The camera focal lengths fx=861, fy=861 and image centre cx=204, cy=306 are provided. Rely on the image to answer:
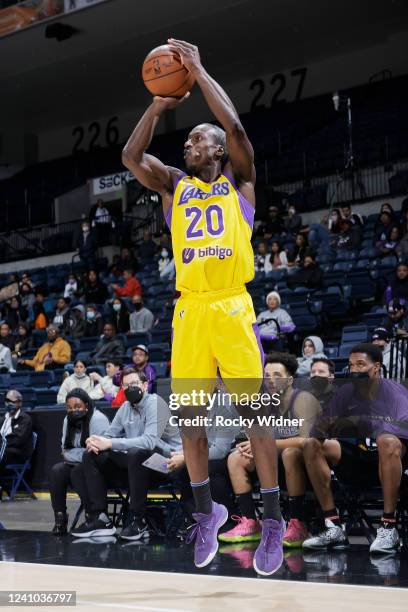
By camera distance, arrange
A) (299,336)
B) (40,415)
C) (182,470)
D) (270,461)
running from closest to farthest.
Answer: (270,461) < (182,470) < (40,415) < (299,336)

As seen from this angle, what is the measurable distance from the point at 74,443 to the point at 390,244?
22.5 feet

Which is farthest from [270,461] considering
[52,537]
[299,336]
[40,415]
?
[299,336]

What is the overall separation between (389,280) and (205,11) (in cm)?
950

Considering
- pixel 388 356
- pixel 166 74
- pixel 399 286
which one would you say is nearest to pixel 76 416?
pixel 388 356

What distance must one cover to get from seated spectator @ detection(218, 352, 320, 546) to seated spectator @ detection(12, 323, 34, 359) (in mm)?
9133

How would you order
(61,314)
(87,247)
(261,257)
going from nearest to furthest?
(261,257) < (61,314) < (87,247)

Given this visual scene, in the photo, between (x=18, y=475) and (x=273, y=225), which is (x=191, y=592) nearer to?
(x=18, y=475)

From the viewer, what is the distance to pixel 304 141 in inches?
746

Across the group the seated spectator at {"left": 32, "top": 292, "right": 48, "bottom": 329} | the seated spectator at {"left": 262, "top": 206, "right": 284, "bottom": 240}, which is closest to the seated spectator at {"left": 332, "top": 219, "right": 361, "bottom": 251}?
the seated spectator at {"left": 262, "top": 206, "right": 284, "bottom": 240}

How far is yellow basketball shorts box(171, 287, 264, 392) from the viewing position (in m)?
4.04

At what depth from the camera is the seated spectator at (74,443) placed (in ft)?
21.5

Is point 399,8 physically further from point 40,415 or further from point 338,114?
point 40,415

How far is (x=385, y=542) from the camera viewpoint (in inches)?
195

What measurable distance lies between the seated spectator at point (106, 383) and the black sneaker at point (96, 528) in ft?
13.4
